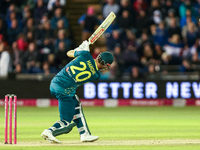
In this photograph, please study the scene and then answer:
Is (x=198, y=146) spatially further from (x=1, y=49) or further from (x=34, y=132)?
(x=1, y=49)

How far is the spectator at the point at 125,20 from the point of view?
716 inches

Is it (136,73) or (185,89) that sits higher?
(136,73)

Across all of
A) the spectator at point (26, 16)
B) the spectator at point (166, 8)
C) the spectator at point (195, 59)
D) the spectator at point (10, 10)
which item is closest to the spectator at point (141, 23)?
the spectator at point (166, 8)

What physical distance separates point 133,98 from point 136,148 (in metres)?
8.72

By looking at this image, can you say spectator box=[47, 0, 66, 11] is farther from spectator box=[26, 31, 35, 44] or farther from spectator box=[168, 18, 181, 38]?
spectator box=[168, 18, 181, 38]

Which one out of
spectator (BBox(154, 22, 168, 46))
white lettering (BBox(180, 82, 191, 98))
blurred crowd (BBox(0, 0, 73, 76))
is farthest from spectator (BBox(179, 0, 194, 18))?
blurred crowd (BBox(0, 0, 73, 76))

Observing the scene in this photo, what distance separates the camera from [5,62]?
662 inches

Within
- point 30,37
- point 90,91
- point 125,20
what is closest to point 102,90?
point 90,91

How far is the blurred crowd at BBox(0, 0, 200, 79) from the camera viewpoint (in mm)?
16969

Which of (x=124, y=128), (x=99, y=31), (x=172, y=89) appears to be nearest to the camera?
(x=99, y=31)

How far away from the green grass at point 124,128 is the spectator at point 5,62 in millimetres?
1391

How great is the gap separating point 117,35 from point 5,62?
4.22 meters

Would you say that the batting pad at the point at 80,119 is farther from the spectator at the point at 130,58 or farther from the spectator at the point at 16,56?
the spectator at the point at 16,56

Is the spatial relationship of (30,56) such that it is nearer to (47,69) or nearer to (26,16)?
(47,69)
